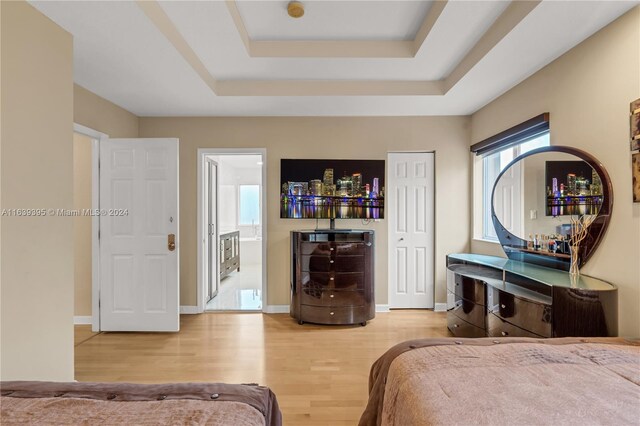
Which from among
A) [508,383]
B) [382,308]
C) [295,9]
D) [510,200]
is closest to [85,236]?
[295,9]

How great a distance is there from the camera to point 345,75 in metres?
3.00

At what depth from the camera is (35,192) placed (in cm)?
180

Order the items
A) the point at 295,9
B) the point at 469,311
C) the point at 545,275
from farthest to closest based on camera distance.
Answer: the point at 469,311, the point at 545,275, the point at 295,9

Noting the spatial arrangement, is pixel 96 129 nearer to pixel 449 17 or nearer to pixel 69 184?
pixel 69 184

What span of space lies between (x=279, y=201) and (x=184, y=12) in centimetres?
222

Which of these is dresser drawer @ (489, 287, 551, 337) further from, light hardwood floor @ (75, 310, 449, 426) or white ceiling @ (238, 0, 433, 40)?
white ceiling @ (238, 0, 433, 40)

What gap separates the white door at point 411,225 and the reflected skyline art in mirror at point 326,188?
36 centimetres

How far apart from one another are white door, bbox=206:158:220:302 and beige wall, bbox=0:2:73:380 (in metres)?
2.14

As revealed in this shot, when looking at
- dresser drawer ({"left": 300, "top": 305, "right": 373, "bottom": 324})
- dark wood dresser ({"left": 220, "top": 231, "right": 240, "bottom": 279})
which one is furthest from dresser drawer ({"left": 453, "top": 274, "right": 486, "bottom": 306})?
dark wood dresser ({"left": 220, "top": 231, "right": 240, "bottom": 279})

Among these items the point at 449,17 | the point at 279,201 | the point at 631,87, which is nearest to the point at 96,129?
the point at 279,201

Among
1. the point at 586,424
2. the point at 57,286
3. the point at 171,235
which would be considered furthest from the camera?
the point at 171,235

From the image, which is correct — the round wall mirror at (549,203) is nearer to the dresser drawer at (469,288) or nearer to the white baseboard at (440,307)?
the dresser drawer at (469,288)

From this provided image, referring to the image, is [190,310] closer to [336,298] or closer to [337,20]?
[336,298]

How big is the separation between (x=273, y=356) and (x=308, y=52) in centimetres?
274
